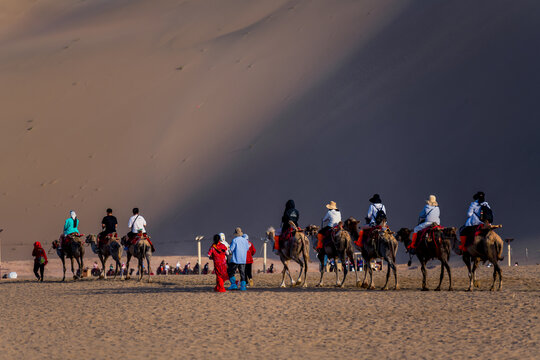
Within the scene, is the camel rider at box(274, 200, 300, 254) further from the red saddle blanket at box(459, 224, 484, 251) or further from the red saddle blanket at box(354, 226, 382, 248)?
the red saddle blanket at box(459, 224, 484, 251)

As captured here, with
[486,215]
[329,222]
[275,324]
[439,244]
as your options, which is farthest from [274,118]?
[275,324]

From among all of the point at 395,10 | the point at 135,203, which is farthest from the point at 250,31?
the point at 135,203

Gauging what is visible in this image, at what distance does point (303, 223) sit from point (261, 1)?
29864 mm

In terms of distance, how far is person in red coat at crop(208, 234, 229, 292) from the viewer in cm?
1934

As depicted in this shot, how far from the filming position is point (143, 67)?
226 ft

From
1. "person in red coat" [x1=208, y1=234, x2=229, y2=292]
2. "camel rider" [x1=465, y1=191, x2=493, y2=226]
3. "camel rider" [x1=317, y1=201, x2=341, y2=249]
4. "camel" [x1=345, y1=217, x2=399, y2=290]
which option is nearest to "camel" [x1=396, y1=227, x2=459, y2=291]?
"camel rider" [x1=465, y1=191, x2=493, y2=226]

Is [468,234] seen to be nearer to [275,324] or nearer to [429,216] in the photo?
[429,216]

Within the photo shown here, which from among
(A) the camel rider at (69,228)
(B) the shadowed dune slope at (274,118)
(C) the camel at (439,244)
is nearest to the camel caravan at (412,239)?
(C) the camel at (439,244)

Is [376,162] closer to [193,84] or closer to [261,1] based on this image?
[193,84]

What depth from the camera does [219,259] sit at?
19391 millimetres

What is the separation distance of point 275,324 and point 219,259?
20.7ft

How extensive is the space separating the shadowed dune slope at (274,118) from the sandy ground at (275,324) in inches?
1142

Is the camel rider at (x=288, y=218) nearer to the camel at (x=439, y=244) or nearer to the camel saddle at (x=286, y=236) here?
the camel saddle at (x=286, y=236)

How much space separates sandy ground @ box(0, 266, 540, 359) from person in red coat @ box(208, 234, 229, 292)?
38 cm
